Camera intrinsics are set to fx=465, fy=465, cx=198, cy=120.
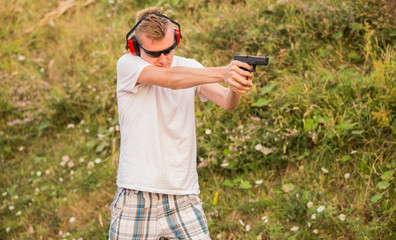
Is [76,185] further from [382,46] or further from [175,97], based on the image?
[382,46]

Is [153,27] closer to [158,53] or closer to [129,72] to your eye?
[158,53]

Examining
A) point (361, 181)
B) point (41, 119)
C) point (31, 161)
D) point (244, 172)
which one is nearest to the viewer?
point (361, 181)

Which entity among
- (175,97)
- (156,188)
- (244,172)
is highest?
(175,97)

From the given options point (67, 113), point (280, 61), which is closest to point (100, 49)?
point (67, 113)

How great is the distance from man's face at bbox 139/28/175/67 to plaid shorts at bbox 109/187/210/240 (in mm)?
807

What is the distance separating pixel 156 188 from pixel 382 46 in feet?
11.1

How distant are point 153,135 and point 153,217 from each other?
497mm

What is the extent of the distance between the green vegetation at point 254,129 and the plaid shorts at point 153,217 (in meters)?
1.40

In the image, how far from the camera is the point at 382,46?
499cm

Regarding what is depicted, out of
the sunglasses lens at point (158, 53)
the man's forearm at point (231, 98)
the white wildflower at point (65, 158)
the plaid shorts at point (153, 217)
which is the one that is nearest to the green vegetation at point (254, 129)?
the white wildflower at point (65, 158)

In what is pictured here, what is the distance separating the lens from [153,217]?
2.81 m

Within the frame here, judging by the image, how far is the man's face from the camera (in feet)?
9.16

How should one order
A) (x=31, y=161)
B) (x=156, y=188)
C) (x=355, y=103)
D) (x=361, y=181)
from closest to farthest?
(x=156, y=188) → (x=361, y=181) → (x=355, y=103) → (x=31, y=161)

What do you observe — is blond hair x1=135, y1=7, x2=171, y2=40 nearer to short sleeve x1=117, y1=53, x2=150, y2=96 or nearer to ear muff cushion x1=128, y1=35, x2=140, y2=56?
ear muff cushion x1=128, y1=35, x2=140, y2=56
